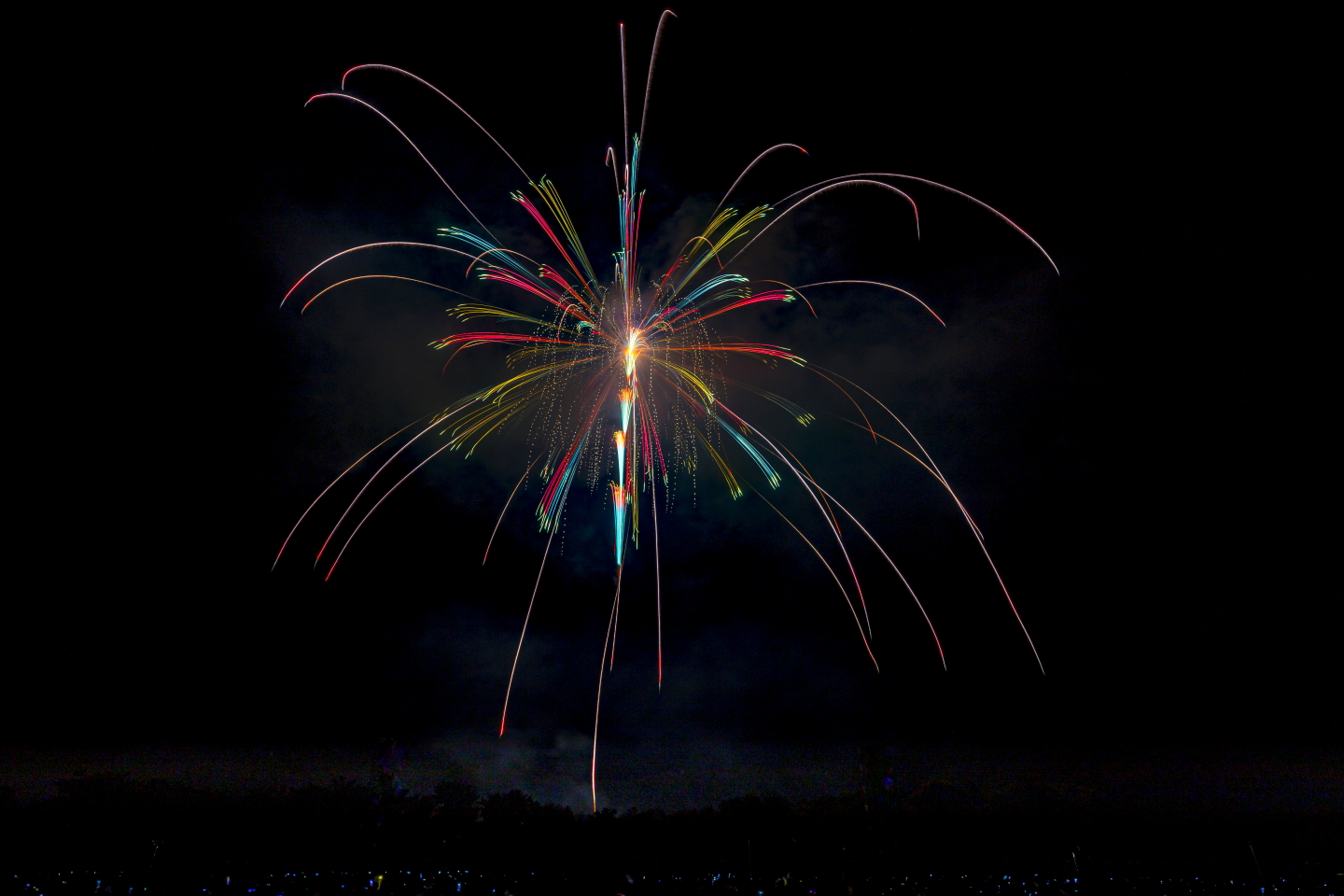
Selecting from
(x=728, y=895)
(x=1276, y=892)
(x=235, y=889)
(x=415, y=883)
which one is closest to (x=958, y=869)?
(x=1276, y=892)

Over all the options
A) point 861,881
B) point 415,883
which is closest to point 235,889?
point 415,883

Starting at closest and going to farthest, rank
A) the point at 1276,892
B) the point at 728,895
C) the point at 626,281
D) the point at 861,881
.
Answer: the point at 626,281, the point at 728,895, the point at 1276,892, the point at 861,881

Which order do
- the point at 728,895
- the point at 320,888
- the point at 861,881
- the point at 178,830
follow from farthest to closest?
1. the point at 178,830
2. the point at 861,881
3. the point at 320,888
4. the point at 728,895

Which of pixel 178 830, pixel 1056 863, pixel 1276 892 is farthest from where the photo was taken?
pixel 1056 863

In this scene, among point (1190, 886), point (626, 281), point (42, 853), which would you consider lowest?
point (1190, 886)

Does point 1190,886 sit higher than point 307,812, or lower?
lower

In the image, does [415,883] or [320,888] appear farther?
[415,883]

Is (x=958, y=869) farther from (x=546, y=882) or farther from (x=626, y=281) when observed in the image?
(x=626, y=281)

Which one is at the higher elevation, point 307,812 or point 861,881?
point 307,812

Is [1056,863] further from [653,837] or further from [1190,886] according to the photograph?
[653,837]
